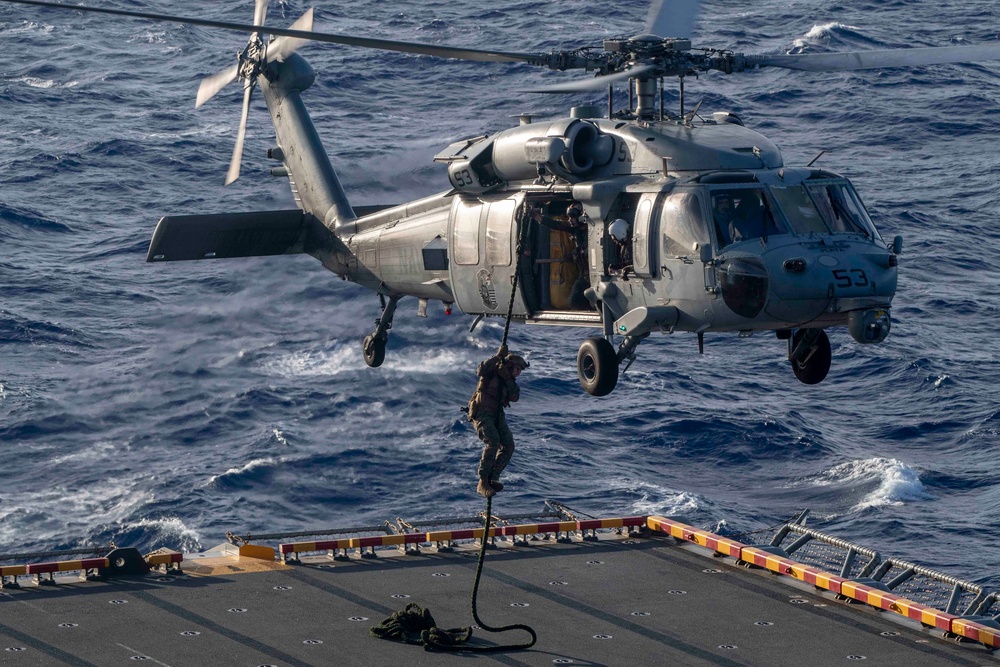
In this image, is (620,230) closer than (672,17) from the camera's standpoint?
Yes

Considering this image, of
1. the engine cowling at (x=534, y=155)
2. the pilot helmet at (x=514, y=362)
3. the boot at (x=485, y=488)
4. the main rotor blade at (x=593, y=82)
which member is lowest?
the boot at (x=485, y=488)

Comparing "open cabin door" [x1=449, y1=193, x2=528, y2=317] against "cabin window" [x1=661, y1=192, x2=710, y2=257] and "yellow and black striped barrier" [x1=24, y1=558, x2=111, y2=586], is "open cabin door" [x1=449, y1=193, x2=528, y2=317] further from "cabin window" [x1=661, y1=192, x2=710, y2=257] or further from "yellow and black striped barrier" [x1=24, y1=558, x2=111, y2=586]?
"yellow and black striped barrier" [x1=24, y1=558, x2=111, y2=586]

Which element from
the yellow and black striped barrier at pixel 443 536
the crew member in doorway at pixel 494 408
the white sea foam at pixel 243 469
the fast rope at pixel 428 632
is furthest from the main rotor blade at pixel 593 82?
the white sea foam at pixel 243 469

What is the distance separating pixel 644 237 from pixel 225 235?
969 cm

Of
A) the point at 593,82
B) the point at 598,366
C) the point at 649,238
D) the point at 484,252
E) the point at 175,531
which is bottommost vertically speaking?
the point at 175,531

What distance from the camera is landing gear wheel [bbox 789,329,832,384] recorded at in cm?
2195

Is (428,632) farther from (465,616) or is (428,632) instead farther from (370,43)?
(370,43)

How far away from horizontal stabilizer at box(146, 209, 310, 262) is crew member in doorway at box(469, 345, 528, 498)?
854cm

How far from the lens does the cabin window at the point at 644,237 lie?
2114cm

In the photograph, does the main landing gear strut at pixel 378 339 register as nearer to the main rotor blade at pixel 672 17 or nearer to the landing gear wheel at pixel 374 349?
the landing gear wheel at pixel 374 349

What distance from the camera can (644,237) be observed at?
21172mm

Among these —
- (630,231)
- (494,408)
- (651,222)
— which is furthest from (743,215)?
(494,408)

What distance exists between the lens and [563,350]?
2170 inches

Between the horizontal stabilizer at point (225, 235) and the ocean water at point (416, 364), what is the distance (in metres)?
17.3
